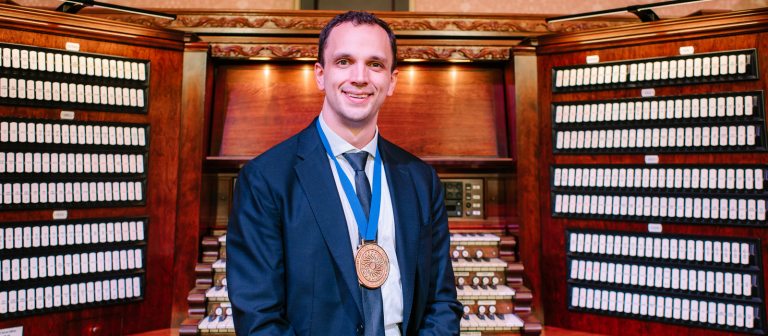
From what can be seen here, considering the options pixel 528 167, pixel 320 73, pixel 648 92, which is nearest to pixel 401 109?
pixel 528 167

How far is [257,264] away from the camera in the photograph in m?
1.42

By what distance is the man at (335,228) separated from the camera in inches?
55.7

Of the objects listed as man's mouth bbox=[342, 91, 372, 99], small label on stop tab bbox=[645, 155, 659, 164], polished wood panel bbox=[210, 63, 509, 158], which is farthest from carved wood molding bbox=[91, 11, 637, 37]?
man's mouth bbox=[342, 91, 372, 99]

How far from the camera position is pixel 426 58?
378 centimetres

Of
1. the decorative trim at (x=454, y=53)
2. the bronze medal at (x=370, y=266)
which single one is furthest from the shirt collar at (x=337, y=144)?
the decorative trim at (x=454, y=53)

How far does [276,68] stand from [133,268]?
196 centimetres

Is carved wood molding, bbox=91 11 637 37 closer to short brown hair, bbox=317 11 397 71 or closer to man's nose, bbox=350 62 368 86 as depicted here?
short brown hair, bbox=317 11 397 71

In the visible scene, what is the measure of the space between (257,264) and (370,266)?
0.36 metres

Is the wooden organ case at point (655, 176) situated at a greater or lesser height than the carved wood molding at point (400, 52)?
lesser

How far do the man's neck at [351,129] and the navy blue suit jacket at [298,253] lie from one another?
0.08 m

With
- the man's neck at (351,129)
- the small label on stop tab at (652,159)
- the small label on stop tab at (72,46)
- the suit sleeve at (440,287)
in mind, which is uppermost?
the small label on stop tab at (72,46)

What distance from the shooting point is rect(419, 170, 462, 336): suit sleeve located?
1.64m

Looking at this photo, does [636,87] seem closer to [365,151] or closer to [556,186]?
[556,186]

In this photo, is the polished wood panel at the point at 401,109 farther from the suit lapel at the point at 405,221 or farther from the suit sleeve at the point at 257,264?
the suit sleeve at the point at 257,264
